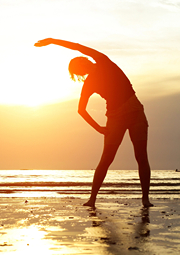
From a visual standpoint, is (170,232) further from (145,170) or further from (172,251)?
(145,170)

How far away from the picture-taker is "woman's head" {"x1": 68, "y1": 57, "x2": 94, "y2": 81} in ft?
17.6

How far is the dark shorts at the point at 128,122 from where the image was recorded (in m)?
5.24

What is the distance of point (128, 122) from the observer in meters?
5.26

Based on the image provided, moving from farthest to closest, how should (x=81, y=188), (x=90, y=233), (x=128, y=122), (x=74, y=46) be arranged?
1. (x=81, y=188)
2. (x=74, y=46)
3. (x=128, y=122)
4. (x=90, y=233)

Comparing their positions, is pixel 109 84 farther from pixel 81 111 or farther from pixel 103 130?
pixel 103 130

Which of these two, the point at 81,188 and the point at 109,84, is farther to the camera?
the point at 81,188

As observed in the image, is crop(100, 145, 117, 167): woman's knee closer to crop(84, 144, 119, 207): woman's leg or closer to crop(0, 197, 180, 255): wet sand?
crop(84, 144, 119, 207): woman's leg

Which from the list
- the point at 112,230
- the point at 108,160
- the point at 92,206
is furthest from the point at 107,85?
the point at 112,230

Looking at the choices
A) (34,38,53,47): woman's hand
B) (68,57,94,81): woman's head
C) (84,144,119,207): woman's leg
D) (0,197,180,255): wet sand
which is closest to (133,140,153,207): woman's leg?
(84,144,119,207): woman's leg

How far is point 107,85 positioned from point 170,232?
275cm

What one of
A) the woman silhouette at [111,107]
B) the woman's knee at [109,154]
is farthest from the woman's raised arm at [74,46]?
the woman's knee at [109,154]

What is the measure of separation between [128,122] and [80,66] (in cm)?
113

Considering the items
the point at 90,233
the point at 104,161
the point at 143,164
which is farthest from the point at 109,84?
the point at 90,233

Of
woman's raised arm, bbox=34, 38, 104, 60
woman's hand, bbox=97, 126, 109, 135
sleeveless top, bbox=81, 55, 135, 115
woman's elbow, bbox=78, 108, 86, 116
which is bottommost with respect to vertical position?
woman's hand, bbox=97, 126, 109, 135
